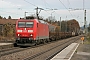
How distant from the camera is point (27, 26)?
27391 mm

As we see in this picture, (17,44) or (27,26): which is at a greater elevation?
(27,26)

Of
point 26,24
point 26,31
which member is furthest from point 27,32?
point 26,24

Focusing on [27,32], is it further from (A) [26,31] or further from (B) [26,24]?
(B) [26,24]

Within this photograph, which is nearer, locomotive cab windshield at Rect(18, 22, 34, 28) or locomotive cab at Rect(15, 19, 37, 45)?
locomotive cab at Rect(15, 19, 37, 45)

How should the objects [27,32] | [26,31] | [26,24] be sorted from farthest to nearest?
[26,24] < [26,31] < [27,32]

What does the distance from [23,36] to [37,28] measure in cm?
216

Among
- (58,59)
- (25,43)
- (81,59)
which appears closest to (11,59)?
(58,59)

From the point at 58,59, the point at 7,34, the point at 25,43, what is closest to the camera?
the point at 58,59

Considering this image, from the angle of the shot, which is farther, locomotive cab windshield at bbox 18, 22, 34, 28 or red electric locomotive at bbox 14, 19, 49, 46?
locomotive cab windshield at bbox 18, 22, 34, 28

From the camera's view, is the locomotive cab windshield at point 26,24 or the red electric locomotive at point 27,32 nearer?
the red electric locomotive at point 27,32

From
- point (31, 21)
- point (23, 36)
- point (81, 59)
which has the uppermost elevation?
point (31, 21)

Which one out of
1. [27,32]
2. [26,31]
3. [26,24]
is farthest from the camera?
[26,24]

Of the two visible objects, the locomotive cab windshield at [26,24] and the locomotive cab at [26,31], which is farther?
the locomotive cab windshield at [26,24]

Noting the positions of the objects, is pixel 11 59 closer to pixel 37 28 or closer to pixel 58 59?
pixel 58 59
